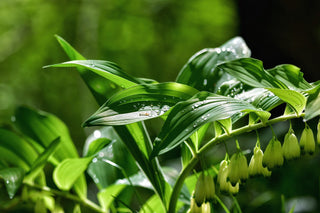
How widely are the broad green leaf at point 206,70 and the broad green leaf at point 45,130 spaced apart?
0.35m

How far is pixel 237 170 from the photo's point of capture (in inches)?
23.8

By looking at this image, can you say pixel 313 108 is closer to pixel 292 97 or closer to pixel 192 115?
pixel 292 97

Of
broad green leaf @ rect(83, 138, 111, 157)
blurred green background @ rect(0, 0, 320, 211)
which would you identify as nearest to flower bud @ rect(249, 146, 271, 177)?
broad green leaf @ rect(83, 138, 111, 157)

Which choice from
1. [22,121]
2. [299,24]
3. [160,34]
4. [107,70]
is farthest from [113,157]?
[160,34]

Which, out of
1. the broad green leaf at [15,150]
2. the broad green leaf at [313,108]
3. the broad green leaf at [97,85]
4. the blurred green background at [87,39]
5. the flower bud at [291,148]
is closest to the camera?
the broad green leaf at [313,108]

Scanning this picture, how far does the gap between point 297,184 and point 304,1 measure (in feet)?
3.95

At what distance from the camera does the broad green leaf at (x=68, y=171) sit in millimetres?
805

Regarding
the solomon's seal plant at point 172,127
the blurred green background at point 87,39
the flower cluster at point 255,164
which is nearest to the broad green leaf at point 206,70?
the solomon's seal plant at point 172,127

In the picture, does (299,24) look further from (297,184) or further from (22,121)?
(22,121)

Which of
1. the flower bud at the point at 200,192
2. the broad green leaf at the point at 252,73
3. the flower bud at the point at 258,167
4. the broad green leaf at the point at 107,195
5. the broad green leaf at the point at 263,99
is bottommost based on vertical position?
the broad green leaf at the point at 107,195

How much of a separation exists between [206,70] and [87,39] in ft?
14.6

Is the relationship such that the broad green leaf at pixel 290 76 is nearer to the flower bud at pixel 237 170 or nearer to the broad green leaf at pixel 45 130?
the flower bud at pixel 237 170

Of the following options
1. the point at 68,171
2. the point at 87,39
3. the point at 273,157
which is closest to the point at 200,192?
the point at 273,157

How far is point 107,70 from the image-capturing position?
1.99 feet
